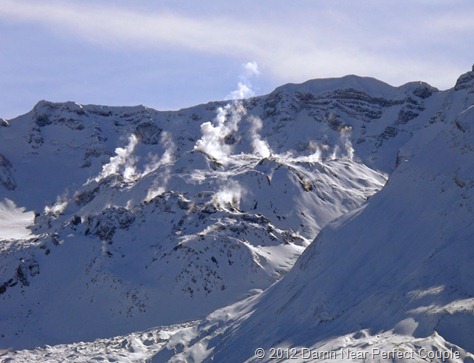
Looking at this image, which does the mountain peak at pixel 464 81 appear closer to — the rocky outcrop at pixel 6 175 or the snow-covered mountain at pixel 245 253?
the snow-covered mountain at pixel 245 253

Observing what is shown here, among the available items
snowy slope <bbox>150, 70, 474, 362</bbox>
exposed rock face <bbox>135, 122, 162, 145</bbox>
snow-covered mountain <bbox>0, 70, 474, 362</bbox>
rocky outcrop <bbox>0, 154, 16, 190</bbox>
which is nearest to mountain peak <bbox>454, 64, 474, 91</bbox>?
snow-covered mountain <bbox>0, 70, 474, 362</bbox>

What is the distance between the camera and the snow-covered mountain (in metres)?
39.2

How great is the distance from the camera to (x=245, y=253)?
240ft

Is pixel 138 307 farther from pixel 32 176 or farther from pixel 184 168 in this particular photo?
pixel 32 176

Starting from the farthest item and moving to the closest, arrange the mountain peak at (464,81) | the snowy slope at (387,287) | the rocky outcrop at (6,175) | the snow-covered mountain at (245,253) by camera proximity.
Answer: the mountain peak at (464,81) → the rocky outcrop at (6,175) → the snow-covered mountain at (245,253) → the snowy slope at (387,287)

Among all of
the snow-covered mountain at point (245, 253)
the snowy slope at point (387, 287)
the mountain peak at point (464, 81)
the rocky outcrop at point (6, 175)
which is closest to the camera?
the snowy slope at point (387, 287)

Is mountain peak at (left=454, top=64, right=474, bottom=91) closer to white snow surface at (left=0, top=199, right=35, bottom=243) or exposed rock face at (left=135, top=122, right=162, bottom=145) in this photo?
exposed rock face at (left=135, top=122, right=162, bottom=145)

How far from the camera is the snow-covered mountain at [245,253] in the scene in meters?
39.2

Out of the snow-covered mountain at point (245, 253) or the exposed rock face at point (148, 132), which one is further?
the exposed rock face at point (148, 132)

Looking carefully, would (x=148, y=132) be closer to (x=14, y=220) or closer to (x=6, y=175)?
(x=6, y=175)

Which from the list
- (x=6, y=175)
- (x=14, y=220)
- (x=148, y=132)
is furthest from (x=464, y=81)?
(x=6, y=175)

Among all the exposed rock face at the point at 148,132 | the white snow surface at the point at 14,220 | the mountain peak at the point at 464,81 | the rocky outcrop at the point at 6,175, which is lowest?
the white snow surface at the point at 14,220

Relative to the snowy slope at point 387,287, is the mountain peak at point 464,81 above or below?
above

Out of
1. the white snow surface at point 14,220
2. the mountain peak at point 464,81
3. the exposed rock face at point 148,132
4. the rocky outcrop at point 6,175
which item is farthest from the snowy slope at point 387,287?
the exposed rock face at point 148,132
